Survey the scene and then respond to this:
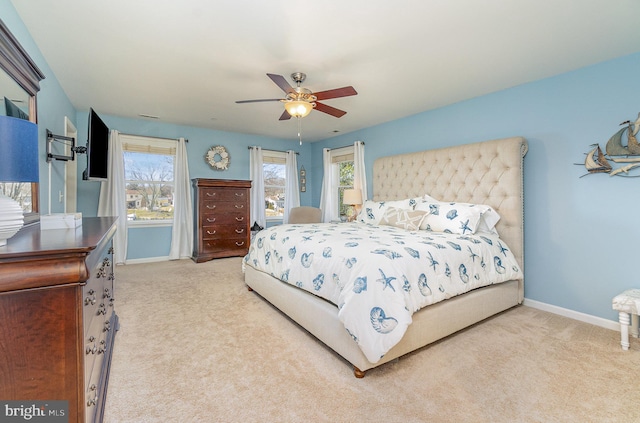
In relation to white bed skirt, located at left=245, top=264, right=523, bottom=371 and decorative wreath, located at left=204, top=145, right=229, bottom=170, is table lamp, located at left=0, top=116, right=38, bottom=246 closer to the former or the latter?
white bed skirt, located at left=245, top=264, right=523, bottom=371

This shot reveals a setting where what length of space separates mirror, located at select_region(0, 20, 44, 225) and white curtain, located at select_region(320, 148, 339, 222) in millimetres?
4371

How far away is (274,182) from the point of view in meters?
6.20

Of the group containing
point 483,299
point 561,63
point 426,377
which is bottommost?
point 426,377

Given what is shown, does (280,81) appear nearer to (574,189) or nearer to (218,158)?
(574,189)

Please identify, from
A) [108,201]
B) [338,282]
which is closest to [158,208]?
[108,201]

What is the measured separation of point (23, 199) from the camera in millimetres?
1738

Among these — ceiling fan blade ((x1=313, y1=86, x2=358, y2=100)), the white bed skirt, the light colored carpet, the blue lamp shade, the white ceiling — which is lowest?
the light colored carpet

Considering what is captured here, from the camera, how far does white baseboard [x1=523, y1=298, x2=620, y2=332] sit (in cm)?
249

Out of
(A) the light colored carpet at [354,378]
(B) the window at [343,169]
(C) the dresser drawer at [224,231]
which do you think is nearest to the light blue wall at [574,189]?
(A) the light colored carpet at [354,378]

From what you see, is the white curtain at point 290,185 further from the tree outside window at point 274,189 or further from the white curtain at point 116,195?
the white curtain at point 116,195

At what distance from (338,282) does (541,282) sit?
2.37 metres

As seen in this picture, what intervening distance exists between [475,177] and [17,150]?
3.65 metres

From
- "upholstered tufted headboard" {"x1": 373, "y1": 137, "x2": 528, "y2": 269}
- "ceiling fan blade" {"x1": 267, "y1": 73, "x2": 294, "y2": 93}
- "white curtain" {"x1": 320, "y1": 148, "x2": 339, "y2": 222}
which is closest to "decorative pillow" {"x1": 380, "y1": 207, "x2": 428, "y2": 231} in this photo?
"upholstered tufted headboard" {"x1": 373, "y1": 137, "x2": 528, "y2": 269}

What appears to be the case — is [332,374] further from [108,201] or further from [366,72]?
[108,201]
